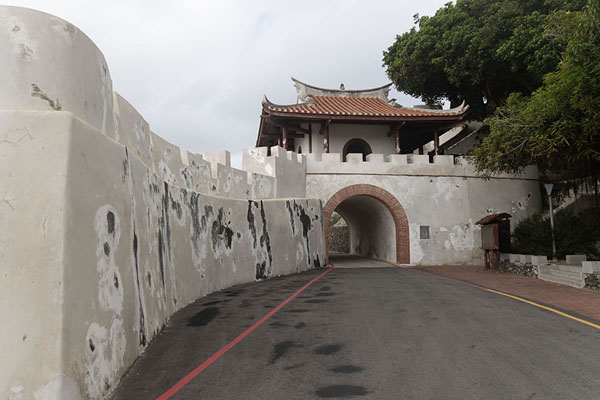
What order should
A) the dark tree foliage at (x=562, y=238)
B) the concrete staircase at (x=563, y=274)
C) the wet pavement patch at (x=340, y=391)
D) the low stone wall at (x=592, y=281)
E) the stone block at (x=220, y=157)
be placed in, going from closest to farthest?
1. the wet pavement patch at (x=340, y=391)
2. the low stone wall at (x=592, y=281)
3. the concrete staircase at (x=563, y=274)
4. the stone block at (x=220, y=157)
5. the dark tree foliage at (x=562, y=238)

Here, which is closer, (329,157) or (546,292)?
Result: (546,292)

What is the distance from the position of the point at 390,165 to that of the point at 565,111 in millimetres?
8084

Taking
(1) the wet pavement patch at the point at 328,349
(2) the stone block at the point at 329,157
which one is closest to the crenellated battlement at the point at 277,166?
(2) the stone block at the point at 329,157

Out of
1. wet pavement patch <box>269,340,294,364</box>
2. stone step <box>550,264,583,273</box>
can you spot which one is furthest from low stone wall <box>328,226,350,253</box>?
wet pavement patch <box>269,340,294,364</box>

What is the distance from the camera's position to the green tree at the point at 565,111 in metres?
7.80

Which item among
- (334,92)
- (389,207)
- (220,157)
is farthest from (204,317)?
(334,92)

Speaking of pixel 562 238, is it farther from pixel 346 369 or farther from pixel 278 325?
pixel 346 369

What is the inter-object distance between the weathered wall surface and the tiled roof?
6.47ft

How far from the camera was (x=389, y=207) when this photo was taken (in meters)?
16.6

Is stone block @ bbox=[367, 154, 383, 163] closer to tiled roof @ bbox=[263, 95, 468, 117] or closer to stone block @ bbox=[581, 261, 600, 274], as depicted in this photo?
tiled roof @ bbox=[263, 95, 468, 117]

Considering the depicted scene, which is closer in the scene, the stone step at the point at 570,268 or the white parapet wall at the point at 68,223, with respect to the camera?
the white parapet wall at the point at 68,223

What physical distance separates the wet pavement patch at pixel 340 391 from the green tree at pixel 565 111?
7906 mm

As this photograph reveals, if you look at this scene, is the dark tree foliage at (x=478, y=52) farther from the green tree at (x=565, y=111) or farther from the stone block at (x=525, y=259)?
the stone block at (x=525, y=259)

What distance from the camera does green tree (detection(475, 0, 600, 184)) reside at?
7805 mm
